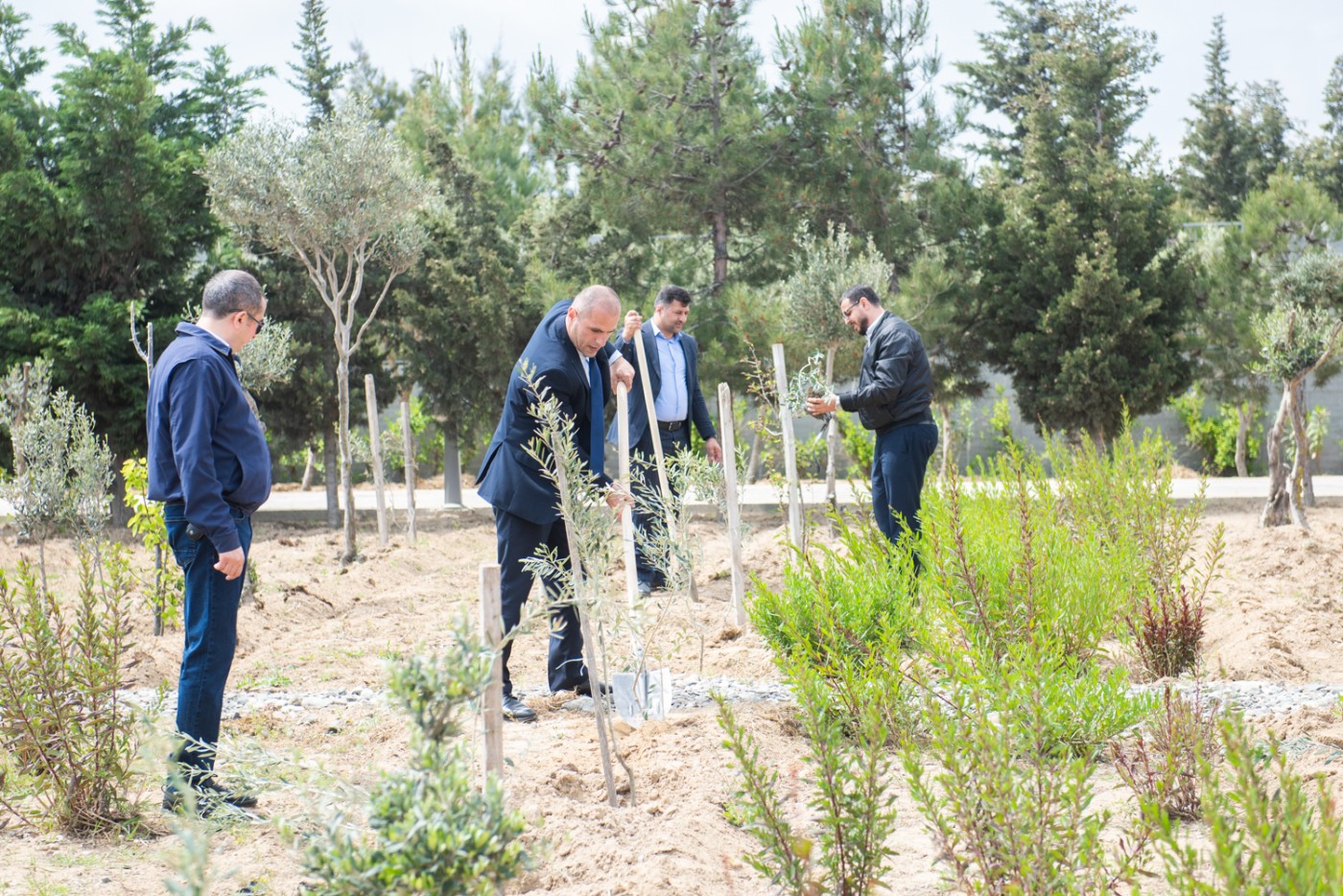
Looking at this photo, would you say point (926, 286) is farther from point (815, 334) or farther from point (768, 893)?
point (768, 893)

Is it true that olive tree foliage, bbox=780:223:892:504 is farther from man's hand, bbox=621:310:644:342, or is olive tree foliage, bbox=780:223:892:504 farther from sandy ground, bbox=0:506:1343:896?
man's hand, bbox=621:310:644:342

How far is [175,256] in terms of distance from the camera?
13.2 meters

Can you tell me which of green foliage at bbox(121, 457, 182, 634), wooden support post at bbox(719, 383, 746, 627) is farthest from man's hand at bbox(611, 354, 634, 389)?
green foliage at bbox(121, 457, 182, 634)

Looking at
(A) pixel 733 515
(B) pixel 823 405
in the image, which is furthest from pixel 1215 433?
(A) pixel 733 515

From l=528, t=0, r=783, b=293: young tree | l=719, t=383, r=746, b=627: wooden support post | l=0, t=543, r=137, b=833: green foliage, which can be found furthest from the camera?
l=528, t=0, r=783, b=293: young tree

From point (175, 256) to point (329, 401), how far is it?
246 centimetres

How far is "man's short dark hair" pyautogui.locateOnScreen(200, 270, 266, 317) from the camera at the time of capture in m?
3.58

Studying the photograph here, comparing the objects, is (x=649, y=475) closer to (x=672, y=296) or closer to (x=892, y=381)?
(x=672, y=296)

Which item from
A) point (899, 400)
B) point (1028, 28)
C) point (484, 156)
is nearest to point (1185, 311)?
point (899, 400)

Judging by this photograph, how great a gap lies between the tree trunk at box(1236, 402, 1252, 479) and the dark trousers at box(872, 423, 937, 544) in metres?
13.5

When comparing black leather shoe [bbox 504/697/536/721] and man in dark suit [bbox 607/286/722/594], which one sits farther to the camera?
man in dark suit [bbox 607/286/722/594]

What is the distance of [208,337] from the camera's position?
3.55 metres

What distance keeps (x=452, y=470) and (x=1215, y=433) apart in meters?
13.2

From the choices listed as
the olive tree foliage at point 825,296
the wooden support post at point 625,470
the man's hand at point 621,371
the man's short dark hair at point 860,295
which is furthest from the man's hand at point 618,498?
the olive tree foliage at point 825,296
